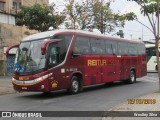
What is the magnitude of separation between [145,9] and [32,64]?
5.70 meters

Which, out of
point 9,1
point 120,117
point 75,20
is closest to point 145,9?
point 120,117

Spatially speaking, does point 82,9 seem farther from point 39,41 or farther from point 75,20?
point 39,41

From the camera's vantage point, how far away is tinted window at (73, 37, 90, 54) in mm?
18877

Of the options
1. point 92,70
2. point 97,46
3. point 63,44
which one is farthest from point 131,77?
point 63,44

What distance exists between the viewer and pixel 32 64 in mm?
16906

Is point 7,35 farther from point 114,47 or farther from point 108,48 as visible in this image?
point 108,48

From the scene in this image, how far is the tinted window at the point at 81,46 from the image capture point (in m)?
18.9

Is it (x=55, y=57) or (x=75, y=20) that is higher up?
(x=75, y=20)

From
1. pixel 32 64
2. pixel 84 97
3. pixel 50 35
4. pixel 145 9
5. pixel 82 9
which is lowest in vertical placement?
pixel 84 97

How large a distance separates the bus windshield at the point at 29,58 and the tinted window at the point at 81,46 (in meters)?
2.13

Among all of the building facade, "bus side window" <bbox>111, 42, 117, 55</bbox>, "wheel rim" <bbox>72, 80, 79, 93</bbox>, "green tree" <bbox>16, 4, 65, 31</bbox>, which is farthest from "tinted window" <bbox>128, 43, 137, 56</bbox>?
the building facade

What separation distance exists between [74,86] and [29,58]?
9.37 ft

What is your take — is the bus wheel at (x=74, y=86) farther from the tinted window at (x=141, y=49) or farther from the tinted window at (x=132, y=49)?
the tinted window at (x=141, y=49)

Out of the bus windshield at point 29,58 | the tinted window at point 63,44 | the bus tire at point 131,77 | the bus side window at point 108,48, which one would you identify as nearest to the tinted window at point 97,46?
the bus side window at point 108,48
